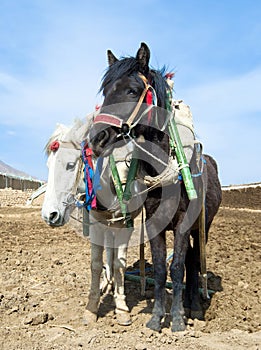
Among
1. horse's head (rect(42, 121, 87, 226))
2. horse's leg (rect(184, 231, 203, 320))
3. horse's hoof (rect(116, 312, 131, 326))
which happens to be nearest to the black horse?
horse's hoof (rect(116, 312, 131, 326))

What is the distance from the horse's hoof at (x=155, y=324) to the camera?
3.73 metres

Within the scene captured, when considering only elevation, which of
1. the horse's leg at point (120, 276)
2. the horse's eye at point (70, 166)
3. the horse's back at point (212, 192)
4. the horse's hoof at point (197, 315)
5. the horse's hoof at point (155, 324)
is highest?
the horse's eye at point (70, 166)

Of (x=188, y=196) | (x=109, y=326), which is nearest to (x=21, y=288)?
(x=109, y=326)

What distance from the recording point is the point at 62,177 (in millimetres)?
3850

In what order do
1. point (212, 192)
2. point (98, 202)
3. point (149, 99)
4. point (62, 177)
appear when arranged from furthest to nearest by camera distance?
point (212, 192) < point (98, 202) < point (62, 177) < point (149, 99)

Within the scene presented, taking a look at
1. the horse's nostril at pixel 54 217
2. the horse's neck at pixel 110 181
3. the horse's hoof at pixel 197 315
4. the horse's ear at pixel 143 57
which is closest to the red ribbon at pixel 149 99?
the horse's ear at pixel 143 57

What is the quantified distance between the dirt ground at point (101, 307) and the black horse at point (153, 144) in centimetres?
37

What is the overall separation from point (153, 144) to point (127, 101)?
469mm

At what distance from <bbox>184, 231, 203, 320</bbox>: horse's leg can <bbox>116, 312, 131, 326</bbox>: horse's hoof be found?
0.68m

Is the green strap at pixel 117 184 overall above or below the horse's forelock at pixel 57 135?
below

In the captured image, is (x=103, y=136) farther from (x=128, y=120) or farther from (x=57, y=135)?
(x=57, y=135)

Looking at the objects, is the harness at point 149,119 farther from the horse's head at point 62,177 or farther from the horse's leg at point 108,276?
the horse's leg at point 108,276

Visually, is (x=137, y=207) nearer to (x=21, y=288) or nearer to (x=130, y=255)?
(x=21, y=288)

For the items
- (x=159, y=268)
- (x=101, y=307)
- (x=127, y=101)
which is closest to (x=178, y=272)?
(x=159, y=268)
